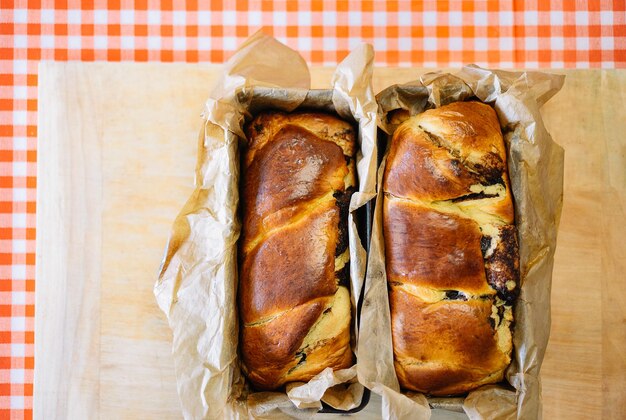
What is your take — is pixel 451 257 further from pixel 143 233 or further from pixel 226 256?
pixel 143 233

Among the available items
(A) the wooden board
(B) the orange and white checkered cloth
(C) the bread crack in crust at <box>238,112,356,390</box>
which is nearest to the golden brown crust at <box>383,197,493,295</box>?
(C) the bread crack in crust at <box>238,112,356,390</box>

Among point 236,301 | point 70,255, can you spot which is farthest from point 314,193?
point 70,255

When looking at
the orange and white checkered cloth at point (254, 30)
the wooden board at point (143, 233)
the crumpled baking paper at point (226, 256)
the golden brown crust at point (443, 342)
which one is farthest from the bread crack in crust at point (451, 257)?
the orange and white checkered cloth at point (254, 30)

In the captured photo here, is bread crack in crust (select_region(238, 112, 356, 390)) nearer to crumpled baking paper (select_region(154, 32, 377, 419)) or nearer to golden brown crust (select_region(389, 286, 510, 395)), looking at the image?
crumpled baking paper (select_region(154, 32, 377, 419))

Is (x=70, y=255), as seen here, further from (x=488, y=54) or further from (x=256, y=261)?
(x=488, y=54)

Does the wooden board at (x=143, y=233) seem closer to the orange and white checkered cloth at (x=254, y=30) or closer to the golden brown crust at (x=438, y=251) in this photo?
the orange and white checkered cloth at (x=254, y=30)
